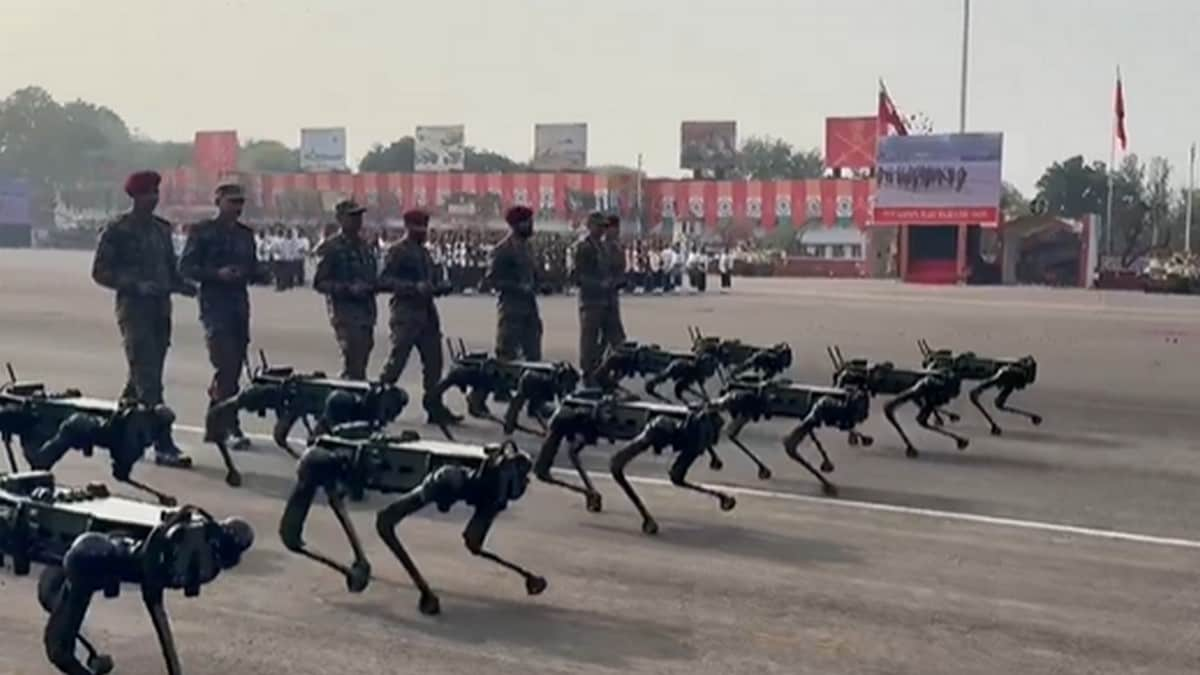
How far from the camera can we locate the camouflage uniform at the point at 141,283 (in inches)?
436

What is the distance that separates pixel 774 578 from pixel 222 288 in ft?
18.0

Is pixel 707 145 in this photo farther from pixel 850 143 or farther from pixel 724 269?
pixel 724 269

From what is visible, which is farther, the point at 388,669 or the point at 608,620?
the point at 608,620

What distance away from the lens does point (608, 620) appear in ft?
23.5

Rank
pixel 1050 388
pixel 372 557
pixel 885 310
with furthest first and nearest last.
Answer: pixel 885 310, pixel 1050 388, pixel 372 557

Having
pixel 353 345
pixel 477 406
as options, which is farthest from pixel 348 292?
pixel 477 406

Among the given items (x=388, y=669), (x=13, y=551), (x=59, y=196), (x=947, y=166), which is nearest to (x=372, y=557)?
(x=388, y=669)

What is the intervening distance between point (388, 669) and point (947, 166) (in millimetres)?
53499

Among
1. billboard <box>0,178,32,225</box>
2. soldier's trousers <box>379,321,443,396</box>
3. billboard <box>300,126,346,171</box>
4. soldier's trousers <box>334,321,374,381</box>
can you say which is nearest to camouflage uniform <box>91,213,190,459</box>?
soldier's trousers <box>334,321,374,381</box>

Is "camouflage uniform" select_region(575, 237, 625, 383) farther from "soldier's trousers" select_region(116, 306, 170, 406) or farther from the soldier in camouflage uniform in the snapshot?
"soldier's trousers" select_region(116, 306, 170, 406)

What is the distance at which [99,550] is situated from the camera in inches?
219

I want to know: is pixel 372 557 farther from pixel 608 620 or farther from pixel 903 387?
pixel 903 387

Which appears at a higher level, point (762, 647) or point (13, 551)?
point (13, 551)

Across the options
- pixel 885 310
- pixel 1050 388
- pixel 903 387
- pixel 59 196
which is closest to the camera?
pixel 903 387
